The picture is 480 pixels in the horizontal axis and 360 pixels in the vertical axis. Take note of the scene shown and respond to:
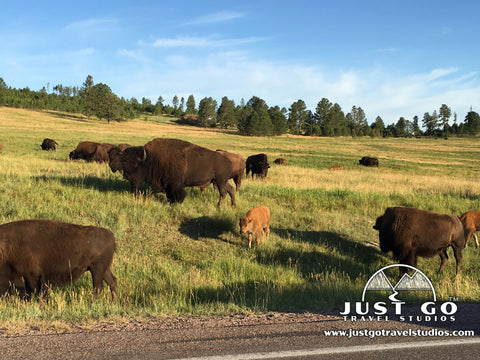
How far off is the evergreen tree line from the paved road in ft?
323

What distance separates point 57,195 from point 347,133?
4893 inches

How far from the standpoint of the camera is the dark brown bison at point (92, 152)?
25.6m

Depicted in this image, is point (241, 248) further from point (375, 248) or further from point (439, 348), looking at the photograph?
point (439, 348)

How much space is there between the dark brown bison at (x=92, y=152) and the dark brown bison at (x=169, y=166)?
14.9m

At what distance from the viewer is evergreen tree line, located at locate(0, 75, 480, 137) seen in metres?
104

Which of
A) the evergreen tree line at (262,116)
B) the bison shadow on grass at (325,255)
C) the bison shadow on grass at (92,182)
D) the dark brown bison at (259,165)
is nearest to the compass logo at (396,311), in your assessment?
the bison shadow on grass at (325,255)

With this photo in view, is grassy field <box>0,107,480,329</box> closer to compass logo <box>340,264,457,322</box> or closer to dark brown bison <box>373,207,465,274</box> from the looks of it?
compass logo <box>340,264,457,322</box>

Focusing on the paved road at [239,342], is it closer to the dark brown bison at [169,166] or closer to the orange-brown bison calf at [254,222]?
the orange-brown bison calf at [254,222]

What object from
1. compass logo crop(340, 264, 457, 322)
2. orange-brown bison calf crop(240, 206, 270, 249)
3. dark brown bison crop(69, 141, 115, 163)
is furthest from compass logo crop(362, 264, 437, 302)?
dark brown bison crop(69, 141, 115, 163)

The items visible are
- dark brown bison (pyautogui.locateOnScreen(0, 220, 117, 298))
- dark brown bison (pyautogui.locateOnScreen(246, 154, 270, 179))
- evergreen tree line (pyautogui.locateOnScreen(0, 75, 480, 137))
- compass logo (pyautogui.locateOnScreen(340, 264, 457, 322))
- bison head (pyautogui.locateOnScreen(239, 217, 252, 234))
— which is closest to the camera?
compass logo (pyautogui.locateOnScreen(340, 264, 457, 322))

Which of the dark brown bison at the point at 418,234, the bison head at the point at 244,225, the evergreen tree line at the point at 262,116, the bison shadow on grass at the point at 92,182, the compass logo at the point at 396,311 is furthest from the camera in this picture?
the evergreen tree line at the point at 262,116

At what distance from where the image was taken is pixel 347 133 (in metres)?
127

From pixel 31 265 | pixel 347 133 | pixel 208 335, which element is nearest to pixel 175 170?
pixel 31 265

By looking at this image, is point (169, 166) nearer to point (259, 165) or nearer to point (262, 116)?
point (259, 165)
